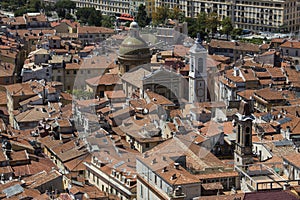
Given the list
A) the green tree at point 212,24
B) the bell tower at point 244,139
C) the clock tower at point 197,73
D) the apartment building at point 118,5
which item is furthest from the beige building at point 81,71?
the apartment building at point 118,5

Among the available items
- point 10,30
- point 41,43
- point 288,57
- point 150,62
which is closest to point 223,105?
point 150,62

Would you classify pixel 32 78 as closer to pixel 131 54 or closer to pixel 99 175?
pixel 131 54

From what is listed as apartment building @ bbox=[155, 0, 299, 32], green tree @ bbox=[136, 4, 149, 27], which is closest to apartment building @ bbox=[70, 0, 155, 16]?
green tree @ bbox=[136, 4, 149, 27]

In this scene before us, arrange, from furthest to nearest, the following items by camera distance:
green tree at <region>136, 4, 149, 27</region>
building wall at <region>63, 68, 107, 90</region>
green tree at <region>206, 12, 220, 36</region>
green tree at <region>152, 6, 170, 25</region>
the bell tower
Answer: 1. green tree at <region>152, 6, 170, 25</region>
2. green tree at <region>136, 4, 149, 27</region>
3. green tree at <region>206, 12, 220, 36</region>
4. building wall at <region>63, 68, 107, 90</region>
5. the bell tower

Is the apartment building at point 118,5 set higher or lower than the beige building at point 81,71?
higher

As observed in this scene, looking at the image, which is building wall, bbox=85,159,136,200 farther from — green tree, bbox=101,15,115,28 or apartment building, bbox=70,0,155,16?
apartment building, bbox=70,0,155,16

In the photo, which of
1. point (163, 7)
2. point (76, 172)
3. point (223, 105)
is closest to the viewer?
point (76, 172)

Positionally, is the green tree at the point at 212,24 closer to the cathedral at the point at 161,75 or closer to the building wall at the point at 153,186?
the cathedral at the point at 161,75

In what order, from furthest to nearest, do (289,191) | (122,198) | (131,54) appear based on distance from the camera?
(131,54) < (122,198) < (289,191)
